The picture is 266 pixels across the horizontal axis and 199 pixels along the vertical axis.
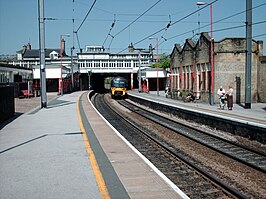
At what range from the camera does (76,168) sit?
936 cm

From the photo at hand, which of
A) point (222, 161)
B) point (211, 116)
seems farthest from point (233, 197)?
point (211, 116)

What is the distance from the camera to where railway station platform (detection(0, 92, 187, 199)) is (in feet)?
24.2

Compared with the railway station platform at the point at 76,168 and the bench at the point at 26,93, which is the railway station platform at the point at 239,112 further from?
the bench at the point at 26,93

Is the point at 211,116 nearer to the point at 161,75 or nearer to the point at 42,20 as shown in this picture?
the point at 42,20

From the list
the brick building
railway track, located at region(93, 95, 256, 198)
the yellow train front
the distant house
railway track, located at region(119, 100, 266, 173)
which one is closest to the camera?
railway track, located at region(93, 95, 256, 198)

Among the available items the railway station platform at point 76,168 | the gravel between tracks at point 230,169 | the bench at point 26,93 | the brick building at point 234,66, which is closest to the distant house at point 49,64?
the bench at point 26,93

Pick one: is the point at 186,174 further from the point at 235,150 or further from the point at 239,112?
the point at 239,112

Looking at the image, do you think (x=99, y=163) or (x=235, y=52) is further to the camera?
(x=235, y=52)

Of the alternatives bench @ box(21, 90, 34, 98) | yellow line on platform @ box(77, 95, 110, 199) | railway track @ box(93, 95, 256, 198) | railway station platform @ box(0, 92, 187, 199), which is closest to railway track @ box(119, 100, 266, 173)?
railway track @ box(93, 95, 256, 198)

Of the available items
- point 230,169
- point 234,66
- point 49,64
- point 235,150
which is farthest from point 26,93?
point 230,169

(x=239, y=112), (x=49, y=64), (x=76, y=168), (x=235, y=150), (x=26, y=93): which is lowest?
(x=235, y=150)

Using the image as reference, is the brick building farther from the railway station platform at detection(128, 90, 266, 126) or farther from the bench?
the bench

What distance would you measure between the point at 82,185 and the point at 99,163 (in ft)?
6.70

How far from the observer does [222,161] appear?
41.5ft
